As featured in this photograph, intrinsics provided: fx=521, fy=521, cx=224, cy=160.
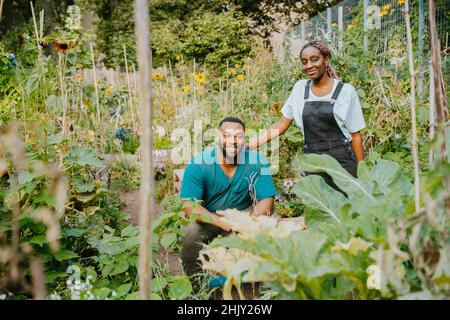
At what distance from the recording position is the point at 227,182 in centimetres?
312

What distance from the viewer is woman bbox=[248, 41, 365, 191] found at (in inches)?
124

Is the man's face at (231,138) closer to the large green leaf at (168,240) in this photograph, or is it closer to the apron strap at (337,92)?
the apron strap at (337,92)

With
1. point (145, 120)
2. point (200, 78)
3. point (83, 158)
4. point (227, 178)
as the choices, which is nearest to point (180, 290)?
point (145, 120)

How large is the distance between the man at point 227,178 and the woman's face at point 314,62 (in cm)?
55

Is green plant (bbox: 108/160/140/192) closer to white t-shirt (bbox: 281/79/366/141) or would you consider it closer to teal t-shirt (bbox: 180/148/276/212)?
teal t-shirt (bbox: 180/148/276/212)

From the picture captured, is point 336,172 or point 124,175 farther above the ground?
point 336,172

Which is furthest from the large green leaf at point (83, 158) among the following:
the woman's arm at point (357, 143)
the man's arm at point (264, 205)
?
the woman's arm at point (357, 143)

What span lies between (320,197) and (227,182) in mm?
1374

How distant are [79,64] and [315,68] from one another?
254 centimetres

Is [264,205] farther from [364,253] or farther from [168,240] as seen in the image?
[364,253]

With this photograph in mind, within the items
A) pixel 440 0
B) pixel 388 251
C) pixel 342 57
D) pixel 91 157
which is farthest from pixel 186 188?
pixel 440 0

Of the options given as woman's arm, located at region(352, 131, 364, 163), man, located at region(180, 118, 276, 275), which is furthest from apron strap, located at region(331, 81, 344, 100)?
man, located at region(180, 118, 276, 275)

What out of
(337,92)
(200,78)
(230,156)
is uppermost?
(200,78)

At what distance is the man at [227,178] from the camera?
301cm
